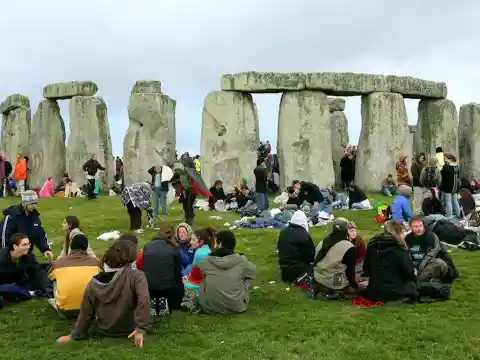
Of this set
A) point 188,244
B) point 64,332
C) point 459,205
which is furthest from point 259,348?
point 459,205

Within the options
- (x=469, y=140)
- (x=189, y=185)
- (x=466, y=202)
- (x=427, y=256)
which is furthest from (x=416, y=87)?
(x=427, y=256)

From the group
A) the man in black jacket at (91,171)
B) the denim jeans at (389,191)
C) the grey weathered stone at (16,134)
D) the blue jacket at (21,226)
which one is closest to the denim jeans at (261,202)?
the denim jeans at (389,191)

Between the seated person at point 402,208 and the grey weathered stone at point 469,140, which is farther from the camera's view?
the grey weathered stone at point 469,140

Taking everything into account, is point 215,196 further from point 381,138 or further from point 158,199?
point 381,138

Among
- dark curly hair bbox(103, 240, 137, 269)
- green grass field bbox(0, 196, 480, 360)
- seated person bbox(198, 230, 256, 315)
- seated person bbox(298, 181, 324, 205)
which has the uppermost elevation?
seated person bbox(298, 181, 324, 205)

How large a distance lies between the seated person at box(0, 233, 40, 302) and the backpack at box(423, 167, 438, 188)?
899cm

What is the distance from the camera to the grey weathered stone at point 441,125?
24812 mm

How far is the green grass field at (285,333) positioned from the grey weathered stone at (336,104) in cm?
2084

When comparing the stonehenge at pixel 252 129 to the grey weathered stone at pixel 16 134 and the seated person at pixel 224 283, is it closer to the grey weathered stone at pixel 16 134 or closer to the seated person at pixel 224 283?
the grey weathered stone at pixel 16 134

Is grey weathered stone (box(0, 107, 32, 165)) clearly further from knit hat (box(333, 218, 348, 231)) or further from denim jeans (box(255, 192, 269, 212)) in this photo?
knit hat (box(333, 218, 348, 231))

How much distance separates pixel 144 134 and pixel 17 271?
17.5 meters

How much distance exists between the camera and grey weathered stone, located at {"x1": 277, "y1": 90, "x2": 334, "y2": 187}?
22547mm

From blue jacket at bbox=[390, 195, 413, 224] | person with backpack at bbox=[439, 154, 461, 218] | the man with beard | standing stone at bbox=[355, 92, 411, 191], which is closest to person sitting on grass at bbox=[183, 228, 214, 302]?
blue jacket at bbox=[390, 195, 413, 224]

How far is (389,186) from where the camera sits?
2164 cm
